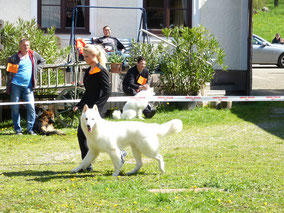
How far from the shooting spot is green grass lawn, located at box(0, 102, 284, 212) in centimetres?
620

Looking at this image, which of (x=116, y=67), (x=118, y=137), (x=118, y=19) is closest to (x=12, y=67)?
(x=116, y=67)

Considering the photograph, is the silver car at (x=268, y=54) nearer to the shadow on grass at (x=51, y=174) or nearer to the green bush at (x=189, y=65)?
the green bush at (x=189, y=65)

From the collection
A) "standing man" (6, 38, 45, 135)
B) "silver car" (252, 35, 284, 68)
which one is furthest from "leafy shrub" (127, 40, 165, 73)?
"silver car" (252, 35, 284, 68)

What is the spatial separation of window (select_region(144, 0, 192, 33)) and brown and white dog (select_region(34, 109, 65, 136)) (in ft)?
19.5

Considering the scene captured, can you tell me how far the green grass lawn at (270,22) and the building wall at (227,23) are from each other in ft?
69.8

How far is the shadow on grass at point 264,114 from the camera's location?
12.7 meters

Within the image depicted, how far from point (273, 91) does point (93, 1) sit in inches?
235

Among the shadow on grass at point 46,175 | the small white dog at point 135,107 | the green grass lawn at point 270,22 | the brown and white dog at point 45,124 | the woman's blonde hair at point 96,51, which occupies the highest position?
the green grass lawn at point 270,22

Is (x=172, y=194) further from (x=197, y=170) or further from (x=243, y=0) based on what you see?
(x=243, y=0)

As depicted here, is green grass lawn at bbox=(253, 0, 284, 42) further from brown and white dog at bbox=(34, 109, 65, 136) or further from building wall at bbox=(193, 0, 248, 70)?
brown and white dog at bbox=(34, 109, 65, 136)

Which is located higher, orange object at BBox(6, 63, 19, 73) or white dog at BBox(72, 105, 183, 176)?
orange object at BBox(6, 63, 19, 73)

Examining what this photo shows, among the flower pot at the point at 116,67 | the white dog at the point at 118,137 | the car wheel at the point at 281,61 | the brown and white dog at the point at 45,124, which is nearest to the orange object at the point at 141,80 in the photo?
the flower pot at the point at 116,67

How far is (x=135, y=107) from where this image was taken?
1330 centimetres

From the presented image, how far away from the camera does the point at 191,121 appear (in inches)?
523
